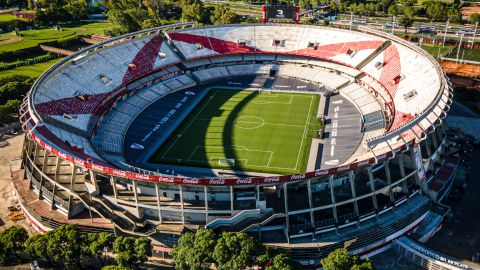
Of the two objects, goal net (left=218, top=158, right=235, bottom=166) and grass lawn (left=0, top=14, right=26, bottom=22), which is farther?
grass lawn (left=0, top=14, right=26, bottom=22)

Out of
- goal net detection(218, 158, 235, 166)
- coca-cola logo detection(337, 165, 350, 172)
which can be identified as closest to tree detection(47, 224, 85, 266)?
goal net detection(218, 158, 235, 166)

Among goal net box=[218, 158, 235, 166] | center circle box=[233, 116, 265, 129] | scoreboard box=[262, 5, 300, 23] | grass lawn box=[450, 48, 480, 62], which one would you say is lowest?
goal net box=[218, 158, 235, 166]

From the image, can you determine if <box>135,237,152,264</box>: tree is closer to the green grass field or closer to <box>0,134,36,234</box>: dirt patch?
<box>0,134,36,234</box>: dirt patch

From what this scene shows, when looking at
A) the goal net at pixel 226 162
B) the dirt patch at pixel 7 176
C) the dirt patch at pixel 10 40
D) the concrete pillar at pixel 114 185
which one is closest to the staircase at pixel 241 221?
the concrete pillar at pixel 114 185

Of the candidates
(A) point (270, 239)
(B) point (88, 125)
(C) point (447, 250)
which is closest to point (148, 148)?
(B) point (88, 125)

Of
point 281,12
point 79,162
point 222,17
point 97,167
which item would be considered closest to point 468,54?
point 281,12

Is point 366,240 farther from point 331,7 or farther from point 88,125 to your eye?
point 331,7

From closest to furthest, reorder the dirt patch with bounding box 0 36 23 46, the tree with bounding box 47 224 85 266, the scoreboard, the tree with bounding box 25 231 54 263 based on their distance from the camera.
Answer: the tree with bounding box 47 224 85 266
the tree with bounding box 25 231 54 263
the scoreboard
the dirt patch with bounding box 0 36 23 46

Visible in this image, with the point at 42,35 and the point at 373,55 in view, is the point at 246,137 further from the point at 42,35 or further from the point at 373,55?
the point at 42,35
